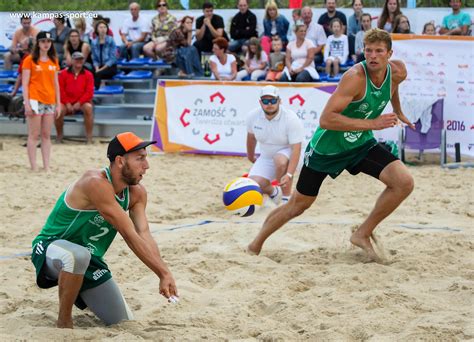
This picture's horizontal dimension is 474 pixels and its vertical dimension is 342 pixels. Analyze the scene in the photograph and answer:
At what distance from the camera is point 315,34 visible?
13.0m

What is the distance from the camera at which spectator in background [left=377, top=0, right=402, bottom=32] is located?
40.3ft

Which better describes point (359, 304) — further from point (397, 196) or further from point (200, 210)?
point (200, 210)

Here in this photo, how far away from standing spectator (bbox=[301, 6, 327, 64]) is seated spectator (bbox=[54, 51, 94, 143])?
133 inches

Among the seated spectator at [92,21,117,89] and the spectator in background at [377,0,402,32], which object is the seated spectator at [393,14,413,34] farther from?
the seated spectator at [92,21,117,89]

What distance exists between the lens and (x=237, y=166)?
34.8 feet

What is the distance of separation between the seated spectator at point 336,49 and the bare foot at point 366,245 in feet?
21.7

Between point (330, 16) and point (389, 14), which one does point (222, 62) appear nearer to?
point (330, 16)

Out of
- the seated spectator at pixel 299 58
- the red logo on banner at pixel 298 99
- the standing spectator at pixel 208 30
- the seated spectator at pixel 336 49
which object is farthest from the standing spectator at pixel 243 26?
the red logo on banner at pixel 298 99

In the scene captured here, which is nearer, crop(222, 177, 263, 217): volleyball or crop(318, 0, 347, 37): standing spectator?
crop(222, 177, 263, 217): volleyball

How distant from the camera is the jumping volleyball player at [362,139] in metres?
5.59

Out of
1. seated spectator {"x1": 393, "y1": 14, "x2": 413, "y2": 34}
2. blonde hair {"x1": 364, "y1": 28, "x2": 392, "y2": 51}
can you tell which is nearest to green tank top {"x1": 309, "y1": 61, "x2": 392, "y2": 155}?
blonde hair {"x1": 364, "y1": 28, "x2": 392, "y2": 51}

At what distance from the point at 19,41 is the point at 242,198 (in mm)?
8570

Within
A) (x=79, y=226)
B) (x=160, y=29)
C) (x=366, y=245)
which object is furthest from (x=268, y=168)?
(x=160, y=29)

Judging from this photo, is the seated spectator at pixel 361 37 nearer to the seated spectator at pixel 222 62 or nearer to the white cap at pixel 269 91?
the seated spectator at pixel 222 62
